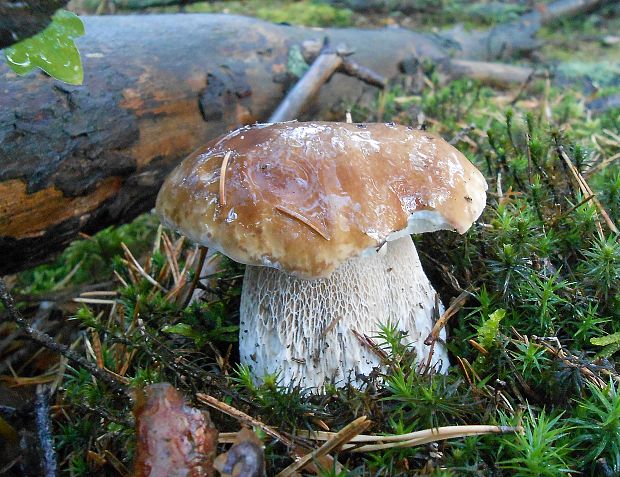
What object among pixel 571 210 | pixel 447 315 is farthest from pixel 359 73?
pixel 447 315

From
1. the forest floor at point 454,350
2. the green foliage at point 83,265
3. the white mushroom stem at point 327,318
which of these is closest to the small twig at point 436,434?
the forest floor at point 454,350

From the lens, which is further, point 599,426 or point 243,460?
point 599,426

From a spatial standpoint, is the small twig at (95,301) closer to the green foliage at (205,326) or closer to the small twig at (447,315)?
the green foliage at (205,326)

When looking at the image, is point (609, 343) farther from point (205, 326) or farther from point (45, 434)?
point (45, 434)

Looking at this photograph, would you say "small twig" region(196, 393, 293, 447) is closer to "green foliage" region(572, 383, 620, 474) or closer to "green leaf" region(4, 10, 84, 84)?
"green foliage" region(572, 383, 620, 474)

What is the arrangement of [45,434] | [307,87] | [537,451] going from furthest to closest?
[307,87] < [45,434] < [537,451]

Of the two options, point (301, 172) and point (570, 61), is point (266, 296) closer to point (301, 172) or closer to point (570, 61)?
point (301, 172)

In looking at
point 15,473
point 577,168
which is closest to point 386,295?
point 577,168
